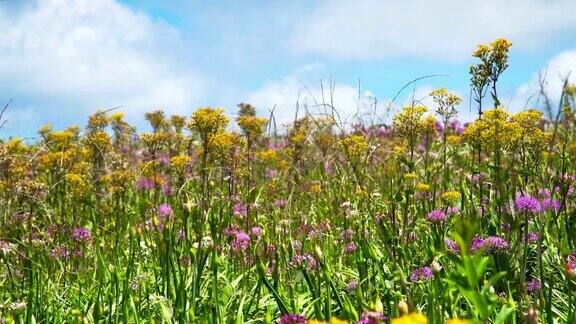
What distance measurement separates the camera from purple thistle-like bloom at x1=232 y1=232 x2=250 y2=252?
4.04 metres

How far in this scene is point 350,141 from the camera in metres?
4.19

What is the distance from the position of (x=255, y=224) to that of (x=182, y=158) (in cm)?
77

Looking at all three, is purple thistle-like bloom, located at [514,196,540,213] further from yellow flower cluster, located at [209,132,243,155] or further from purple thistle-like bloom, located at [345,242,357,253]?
yellow flower cluster, located at [209,132,243,155]

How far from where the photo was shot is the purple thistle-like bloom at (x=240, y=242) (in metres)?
4.04

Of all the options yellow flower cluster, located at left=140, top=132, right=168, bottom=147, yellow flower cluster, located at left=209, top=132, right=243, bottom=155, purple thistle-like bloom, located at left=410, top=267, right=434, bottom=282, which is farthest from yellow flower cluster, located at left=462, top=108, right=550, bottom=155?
yellow flower cluster, located at left=140, top=132, right=168, bottom=147

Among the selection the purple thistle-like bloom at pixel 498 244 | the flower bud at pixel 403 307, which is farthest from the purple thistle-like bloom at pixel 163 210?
the flower bud at pixel 403 307

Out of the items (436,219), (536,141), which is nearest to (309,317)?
(436,219)

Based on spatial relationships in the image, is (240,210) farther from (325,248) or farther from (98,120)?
(98,120)

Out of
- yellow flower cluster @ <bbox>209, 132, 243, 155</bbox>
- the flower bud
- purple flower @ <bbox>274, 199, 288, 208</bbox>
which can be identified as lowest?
the flower bud

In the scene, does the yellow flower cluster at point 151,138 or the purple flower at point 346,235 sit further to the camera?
the yellow flower cluster at point 151,138

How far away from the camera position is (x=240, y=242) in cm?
410

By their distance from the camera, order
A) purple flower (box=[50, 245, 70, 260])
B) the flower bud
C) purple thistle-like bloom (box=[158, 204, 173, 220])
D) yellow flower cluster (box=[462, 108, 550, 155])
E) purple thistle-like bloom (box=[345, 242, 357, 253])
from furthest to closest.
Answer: purple thistle-like bloom (box=[158, 204, 173, 220]), purple flower (box=[50, 245, 70, 260]), purple thistle-like bloom (box=[345, 242, 357, 253]), yellow flower cluster (box=[462, 108, 550, 155]), the flower bud

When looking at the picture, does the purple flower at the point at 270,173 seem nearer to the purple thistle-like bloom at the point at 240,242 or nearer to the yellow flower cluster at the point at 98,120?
the yellow flower cluster at the point at 98,120

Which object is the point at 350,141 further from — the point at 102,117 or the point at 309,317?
the point at 102,117
